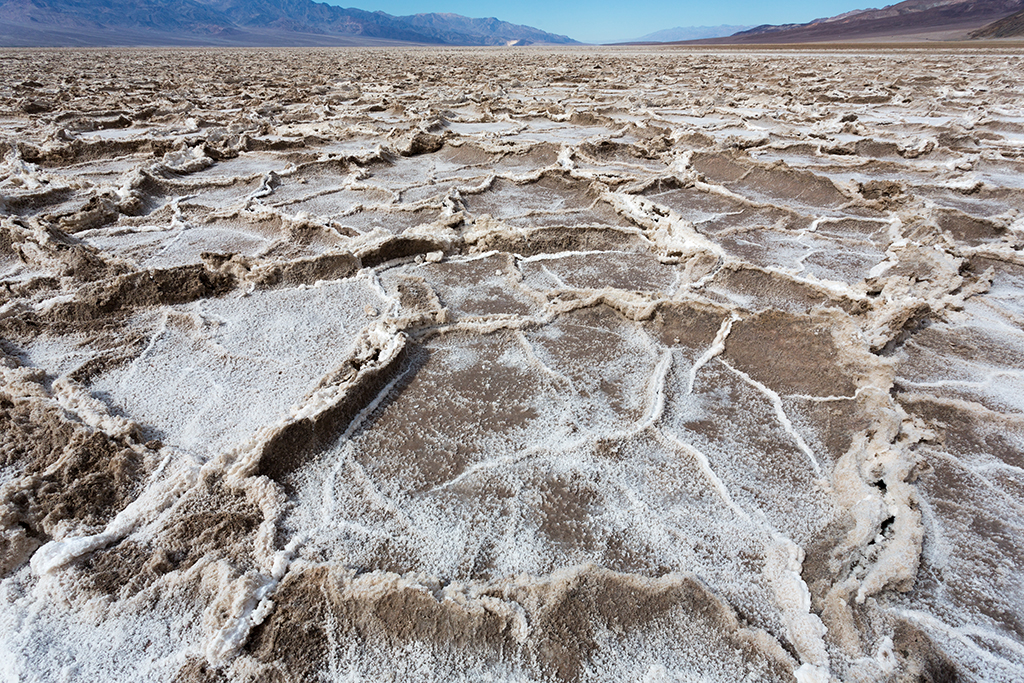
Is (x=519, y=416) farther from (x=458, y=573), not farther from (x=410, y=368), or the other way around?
(x=458, y=573)

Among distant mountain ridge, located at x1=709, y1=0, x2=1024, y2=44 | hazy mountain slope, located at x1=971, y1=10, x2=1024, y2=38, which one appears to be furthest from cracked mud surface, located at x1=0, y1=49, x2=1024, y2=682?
distant mountain ridge, located at x1=709, y1=0, x2=1024, y2=44

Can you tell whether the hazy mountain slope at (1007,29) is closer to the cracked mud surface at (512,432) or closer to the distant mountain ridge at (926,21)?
the distant mountain ridge at (926,21)

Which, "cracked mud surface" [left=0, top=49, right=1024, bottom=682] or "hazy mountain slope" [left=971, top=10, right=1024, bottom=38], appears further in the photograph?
"hazy mountain slope" [left=971, top=10, right=1024, bottom=38]

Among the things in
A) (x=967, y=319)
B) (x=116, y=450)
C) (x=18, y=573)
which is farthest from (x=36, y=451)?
(x=967, y=319)

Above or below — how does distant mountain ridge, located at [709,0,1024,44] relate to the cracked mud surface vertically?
above

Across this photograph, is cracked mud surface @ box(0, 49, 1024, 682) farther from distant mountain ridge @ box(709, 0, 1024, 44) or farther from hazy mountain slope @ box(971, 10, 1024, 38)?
distant mountain ridge @ box(709, 0, 1024, 44)

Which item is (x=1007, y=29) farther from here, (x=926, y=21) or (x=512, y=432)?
(x=512, y=432)

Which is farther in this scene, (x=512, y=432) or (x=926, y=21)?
(x=926, y=21)

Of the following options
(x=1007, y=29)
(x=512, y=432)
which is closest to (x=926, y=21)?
(x=1007, y=29)

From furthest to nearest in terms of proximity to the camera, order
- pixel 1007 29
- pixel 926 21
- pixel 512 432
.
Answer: pixel 926 21 → pixel 1007 29 → pixel 512 432
